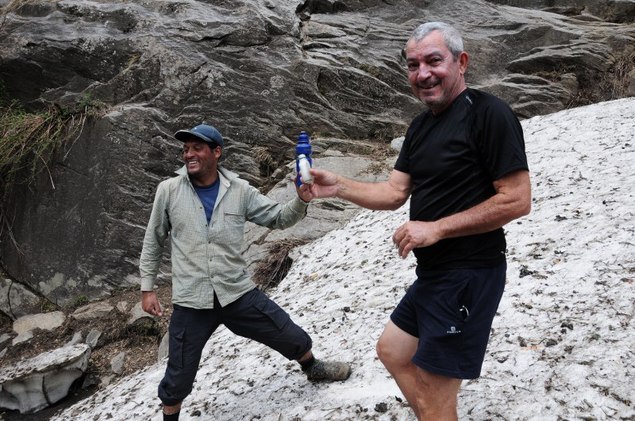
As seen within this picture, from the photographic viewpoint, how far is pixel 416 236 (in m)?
2.60

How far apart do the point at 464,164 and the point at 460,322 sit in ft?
2.69

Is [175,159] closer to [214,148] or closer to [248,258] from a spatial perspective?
Result: [248,258]

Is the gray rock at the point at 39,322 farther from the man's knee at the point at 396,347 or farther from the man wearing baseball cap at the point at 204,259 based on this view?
the man's knee at the point at 396,347

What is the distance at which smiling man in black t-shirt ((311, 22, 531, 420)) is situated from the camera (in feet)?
8.26

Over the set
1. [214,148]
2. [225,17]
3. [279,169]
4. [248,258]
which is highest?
[225,17]

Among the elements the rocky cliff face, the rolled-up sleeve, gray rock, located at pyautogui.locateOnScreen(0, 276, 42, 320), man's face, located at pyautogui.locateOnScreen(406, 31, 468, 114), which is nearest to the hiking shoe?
the rolled-up sleeve

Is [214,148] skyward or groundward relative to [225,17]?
groundward

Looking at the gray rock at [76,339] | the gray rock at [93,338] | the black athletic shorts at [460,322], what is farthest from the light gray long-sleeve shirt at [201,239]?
the gray rock at [76,339]

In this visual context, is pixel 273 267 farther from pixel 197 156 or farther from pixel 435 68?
pixel 435 68

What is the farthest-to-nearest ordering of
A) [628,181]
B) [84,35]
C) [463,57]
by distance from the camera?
[84,35] < [628,181] < [463,57]

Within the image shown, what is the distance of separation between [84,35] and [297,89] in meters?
4.54

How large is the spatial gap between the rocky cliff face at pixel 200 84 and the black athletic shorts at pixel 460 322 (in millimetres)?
7831

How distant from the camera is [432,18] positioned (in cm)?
1284

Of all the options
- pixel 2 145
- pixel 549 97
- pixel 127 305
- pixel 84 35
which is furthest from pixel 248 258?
pixel 549 97
